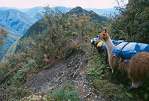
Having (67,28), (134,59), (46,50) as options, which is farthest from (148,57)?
(67,28)

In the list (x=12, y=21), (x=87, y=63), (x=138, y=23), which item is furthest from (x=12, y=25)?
(x=138, y=23)

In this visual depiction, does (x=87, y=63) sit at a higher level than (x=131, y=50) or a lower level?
lower

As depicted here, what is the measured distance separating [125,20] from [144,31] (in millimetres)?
2828

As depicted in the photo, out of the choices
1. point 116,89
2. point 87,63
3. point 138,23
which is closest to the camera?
point 116,89

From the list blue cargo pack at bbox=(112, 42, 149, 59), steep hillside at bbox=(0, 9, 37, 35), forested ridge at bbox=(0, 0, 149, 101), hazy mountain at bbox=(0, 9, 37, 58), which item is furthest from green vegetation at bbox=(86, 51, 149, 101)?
steep hillside at bbox=(0, 9, 37, 35)

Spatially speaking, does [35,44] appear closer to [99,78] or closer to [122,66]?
[99,78]

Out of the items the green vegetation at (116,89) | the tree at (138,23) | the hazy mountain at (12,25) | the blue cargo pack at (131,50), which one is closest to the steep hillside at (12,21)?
the hazy mountain at (12,25)

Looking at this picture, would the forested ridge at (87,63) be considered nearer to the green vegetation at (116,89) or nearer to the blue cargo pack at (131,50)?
the green vegetation at (116,89)

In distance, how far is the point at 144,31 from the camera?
3.22 m

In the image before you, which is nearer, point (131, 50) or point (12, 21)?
point (131, 50)

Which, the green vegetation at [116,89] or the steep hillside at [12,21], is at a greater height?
the steep hillside at [12,21]

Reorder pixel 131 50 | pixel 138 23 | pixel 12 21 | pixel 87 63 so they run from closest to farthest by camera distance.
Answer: pixel 131 50, pixel 138 23, pixel 87 63, pixel 12 21

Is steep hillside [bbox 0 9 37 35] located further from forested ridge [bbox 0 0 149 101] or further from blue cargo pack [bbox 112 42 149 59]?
blue cargo pack [bbox 112 42 149 59]

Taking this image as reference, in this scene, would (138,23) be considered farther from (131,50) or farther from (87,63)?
(87,63)
